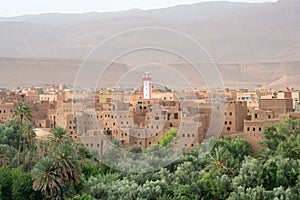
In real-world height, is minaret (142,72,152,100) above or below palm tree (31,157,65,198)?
above

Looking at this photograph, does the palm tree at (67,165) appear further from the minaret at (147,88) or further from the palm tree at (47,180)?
the minaret at (147,88)

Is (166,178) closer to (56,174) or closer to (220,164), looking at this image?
(220,164)

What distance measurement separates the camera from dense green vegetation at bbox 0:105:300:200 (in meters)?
16.3

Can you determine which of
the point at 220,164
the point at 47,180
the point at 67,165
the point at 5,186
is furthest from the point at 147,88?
the point at 47,180

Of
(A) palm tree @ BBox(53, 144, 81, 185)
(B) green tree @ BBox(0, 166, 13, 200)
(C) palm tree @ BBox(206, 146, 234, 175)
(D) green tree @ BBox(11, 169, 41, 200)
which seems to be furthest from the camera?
(C) palm tree @ BBox(206, 146, 234, 175)

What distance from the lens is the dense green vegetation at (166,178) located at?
640 inches

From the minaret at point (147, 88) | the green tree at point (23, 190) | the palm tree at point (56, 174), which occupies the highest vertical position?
the minaret at point (147, 88)

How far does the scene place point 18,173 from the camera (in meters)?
17.7

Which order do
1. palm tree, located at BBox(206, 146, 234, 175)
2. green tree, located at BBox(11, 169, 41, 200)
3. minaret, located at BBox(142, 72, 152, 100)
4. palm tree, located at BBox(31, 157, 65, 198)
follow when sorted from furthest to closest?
minaret, located at BBox(142, 72, 152, 100), palm tree, located at BBox(206, 146, 234, 175), green tree, located at BBox(11, 169, 41, 200), palm tree, located at BBox(31, 157, 65, 198)

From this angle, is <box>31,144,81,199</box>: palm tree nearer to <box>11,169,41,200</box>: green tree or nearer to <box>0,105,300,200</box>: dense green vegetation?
<box>0,105,300,200</box>: dense green vegetation

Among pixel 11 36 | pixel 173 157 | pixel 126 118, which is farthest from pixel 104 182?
pixel 11 36

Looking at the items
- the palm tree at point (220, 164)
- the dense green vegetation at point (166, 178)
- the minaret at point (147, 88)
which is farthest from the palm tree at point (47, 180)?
the minaret at point (147, 88)

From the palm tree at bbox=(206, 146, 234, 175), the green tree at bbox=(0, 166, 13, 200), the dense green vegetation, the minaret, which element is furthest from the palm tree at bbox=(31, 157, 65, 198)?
the minaret

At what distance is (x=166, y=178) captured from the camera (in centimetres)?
1842
